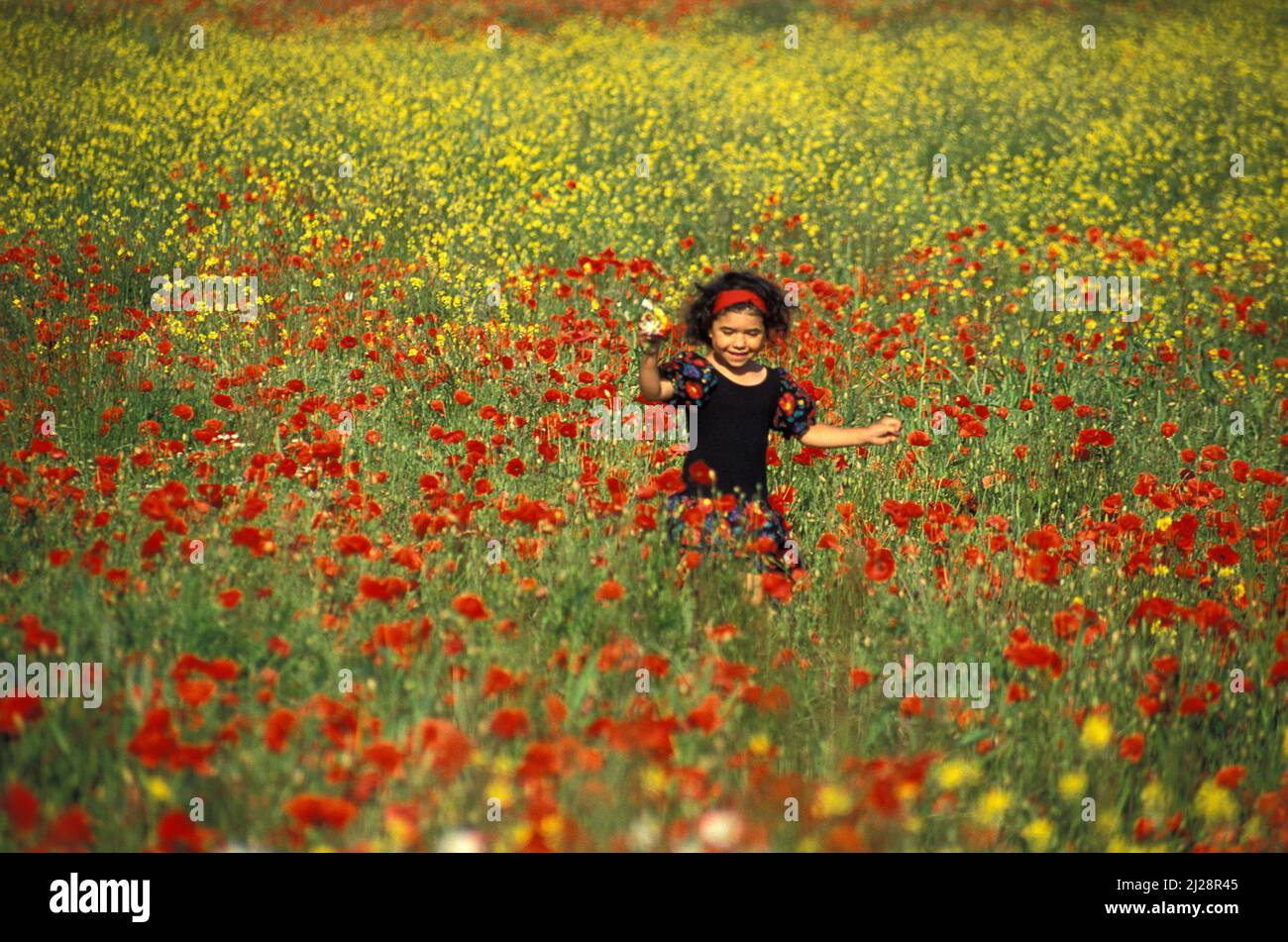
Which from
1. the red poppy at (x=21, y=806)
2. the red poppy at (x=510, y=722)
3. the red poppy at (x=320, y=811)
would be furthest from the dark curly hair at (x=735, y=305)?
the red poppy at (x=21, y=806)

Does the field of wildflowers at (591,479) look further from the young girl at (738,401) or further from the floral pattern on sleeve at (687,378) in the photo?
the floral pattern on sleeve at (687,378)

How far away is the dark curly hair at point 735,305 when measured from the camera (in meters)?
4.01

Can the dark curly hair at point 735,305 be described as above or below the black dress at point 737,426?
above

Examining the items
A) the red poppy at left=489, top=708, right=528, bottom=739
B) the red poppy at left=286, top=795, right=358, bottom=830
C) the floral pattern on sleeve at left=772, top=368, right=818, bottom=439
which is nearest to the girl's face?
the floral pattern on sleeve at left=772, top=368, right=818, bottom=439

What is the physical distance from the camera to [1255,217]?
9352 mm

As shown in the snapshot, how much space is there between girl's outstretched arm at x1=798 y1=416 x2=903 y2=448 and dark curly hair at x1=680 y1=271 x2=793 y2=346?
1.20ft

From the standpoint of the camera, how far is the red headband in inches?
156

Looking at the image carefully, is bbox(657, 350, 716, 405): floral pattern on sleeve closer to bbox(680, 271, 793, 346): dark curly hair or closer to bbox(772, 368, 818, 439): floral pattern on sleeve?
bbox(680, 271, 793, 346): dark curly hair

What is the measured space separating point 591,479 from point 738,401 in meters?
0.56

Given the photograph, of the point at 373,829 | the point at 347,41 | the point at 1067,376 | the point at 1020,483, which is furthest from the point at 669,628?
the point at 347,41

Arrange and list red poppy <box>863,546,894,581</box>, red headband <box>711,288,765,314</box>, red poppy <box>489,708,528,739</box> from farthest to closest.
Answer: red headband <box>711,288,765,314</box>
red poppy <box>863,546,894,581</box>
red poppy <box>489,708,528,739</box>

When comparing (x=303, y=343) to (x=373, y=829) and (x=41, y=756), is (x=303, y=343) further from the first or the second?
(x=373, y=829)

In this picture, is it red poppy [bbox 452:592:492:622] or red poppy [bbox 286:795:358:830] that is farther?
red poppy [bbox 452:592:492:622]

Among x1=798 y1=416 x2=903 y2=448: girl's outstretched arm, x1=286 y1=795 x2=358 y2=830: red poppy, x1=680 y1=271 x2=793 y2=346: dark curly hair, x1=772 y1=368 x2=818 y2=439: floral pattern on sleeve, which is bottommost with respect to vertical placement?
x1=286 y1=795 x2=358 y2=830: red poppy
